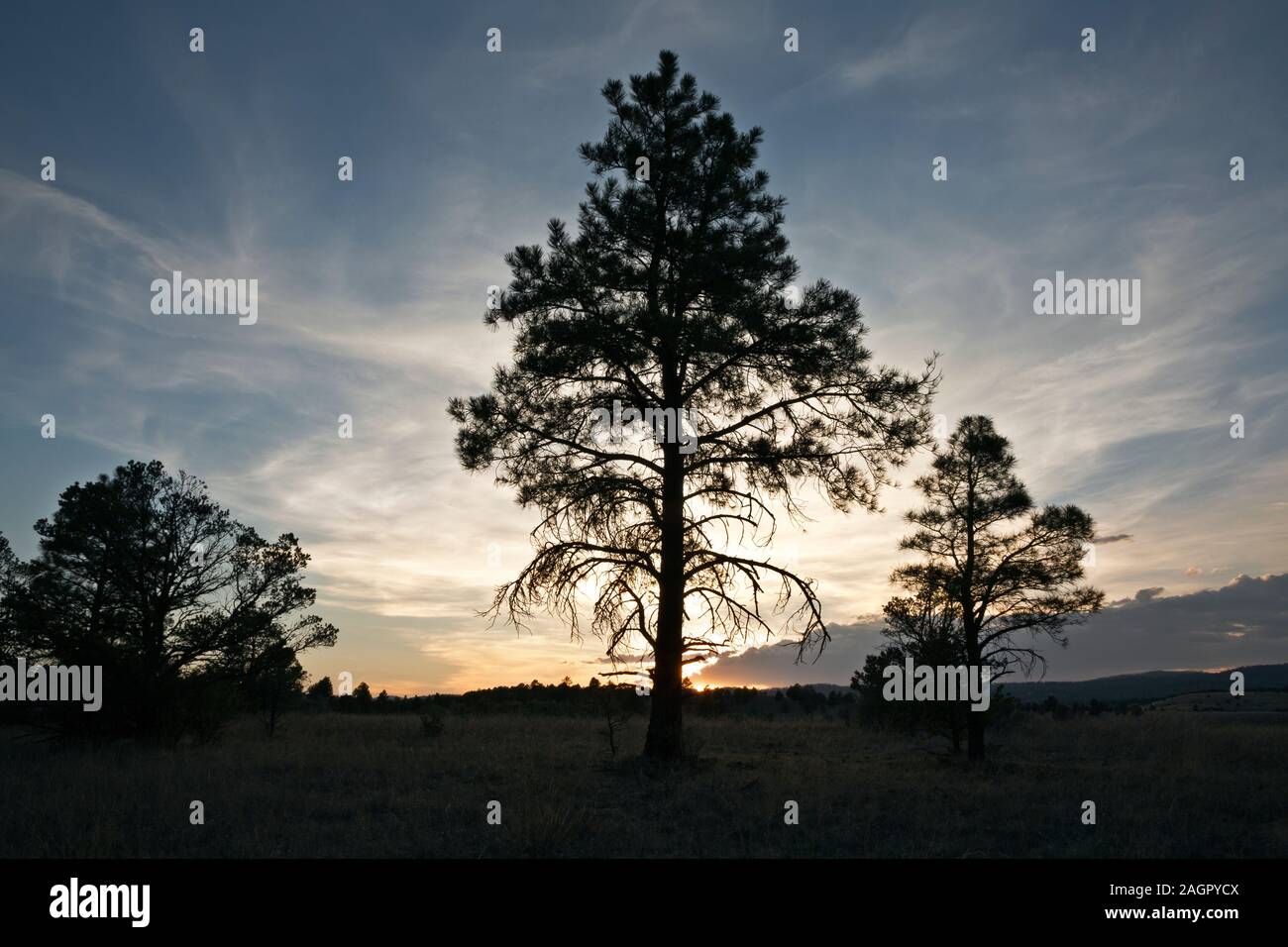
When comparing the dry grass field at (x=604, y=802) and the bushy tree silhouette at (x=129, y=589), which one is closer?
the dry grass field at (x=604, y=802)

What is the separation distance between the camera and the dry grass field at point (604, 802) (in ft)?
31.1

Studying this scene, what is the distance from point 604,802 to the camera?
12.1 metres

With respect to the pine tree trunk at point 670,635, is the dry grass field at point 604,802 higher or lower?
lower

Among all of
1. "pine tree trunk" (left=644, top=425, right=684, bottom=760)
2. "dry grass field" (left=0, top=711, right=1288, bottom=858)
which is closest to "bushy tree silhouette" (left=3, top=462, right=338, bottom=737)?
"dry grass field" (left=0, top=711, right=1288, bottom=858)


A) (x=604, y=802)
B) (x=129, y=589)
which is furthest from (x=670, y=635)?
(x=129, y=589)

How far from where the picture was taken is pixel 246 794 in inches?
480

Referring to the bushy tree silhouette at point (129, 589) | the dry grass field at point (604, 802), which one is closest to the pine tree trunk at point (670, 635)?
the dry grass field at point (604, 802)

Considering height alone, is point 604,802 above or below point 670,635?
below

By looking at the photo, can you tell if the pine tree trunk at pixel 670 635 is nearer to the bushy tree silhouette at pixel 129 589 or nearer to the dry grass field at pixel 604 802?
the dry grass field at pixel 604 802

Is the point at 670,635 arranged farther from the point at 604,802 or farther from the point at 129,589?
the point at 129,589

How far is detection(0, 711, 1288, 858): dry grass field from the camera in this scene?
9477 mm

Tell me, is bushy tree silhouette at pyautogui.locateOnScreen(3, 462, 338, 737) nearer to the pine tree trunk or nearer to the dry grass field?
the dry grass field
